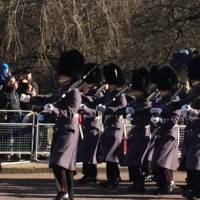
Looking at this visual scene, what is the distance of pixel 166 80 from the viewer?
10703 mm

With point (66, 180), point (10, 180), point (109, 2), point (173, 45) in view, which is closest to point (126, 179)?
point (10, 180)

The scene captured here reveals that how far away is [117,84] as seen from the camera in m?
11.5

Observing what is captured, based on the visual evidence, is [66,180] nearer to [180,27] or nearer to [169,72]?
[169,72]

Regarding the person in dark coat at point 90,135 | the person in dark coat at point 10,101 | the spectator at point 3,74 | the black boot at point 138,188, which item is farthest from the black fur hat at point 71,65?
the spectator at point 3,74

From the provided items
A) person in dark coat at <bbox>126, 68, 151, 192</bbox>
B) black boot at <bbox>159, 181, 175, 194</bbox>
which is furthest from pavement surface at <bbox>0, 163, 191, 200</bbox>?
person in dark coat at <bbox>126, 68, 151, 192</bbox>

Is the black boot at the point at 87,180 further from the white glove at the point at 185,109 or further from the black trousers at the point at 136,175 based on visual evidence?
the white glove at the point at 185,109

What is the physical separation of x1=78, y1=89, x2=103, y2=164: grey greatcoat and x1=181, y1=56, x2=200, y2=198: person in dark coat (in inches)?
73.1

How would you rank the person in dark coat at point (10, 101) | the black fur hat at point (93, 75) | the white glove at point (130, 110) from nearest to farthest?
the white glove at point (130, 110), the black fur hat at point (93, 75), the person in dark coat at point (10, 101)

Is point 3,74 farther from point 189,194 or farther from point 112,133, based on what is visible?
point 189,194

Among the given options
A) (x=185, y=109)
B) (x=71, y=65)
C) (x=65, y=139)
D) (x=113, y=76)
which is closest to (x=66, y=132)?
(x=65, y=139)

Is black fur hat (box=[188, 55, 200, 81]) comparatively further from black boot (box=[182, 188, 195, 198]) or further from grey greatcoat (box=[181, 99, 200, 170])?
black boot (box=[182, 188, 195, 198])

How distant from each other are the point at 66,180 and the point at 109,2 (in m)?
11.3

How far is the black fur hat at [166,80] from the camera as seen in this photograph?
35.1 ft

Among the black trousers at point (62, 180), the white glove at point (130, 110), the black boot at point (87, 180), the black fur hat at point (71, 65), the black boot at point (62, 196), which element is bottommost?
the black boot at point (87, 180)
